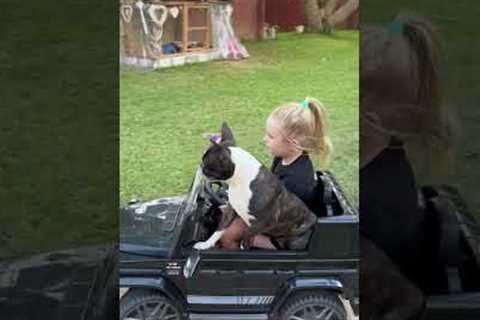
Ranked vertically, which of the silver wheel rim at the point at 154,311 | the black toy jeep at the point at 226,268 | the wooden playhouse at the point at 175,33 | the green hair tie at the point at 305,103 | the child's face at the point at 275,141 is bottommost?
the silver wheel rim at the point at 154,311

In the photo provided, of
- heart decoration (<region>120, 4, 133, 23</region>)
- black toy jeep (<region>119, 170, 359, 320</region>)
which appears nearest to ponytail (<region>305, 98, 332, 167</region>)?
black toy jeep (<region>119, 170, 359, 320</region>)

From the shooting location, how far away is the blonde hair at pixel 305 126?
4.24m

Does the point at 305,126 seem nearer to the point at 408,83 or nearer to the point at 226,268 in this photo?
the point at 408,83

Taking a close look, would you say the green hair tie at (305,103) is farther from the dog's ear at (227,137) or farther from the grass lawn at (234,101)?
the dog's ear at (227,137)

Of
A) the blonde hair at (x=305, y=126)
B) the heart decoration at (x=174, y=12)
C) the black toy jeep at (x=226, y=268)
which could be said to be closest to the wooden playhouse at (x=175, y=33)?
the heart decoration at (x=174, y=12)

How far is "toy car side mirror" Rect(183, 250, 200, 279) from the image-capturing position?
4.28 metres

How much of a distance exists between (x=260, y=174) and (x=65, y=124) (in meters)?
0.79

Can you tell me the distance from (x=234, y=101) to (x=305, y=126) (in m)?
0.27

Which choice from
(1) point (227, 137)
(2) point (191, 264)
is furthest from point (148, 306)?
(1) point (227, 137)

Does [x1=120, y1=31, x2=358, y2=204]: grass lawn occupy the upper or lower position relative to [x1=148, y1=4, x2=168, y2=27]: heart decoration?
lower

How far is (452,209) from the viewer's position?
4500 millimetres

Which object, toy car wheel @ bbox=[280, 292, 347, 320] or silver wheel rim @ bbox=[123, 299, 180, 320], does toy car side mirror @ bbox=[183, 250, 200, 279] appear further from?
toy car wheel @ bbox=[280, 292, 347, 320]

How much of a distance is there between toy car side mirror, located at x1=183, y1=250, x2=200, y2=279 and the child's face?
1.48ft

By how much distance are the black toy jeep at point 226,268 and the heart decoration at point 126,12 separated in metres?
0.61
